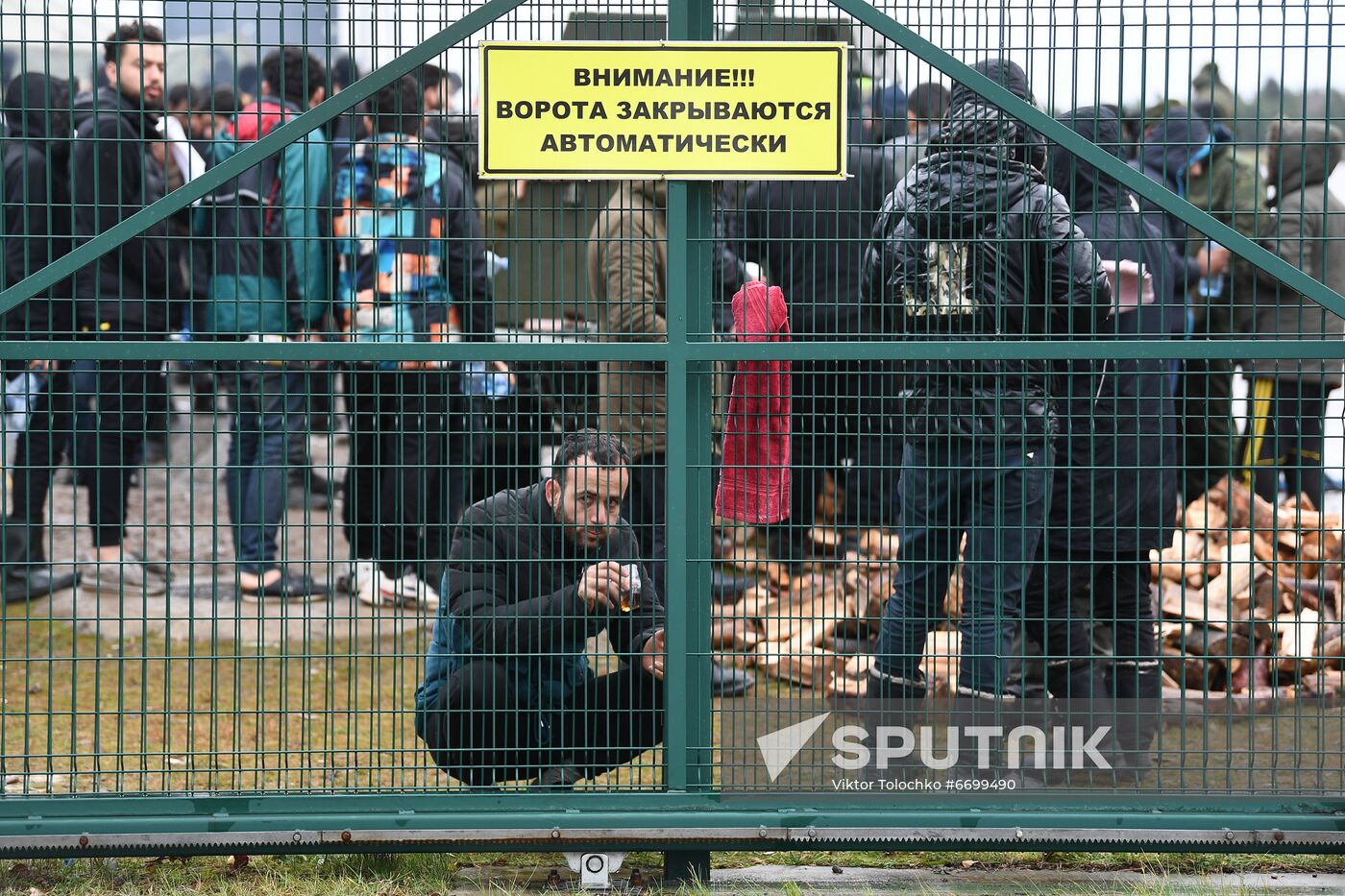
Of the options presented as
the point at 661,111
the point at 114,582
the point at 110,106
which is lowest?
the point at 114,582

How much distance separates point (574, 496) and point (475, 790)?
839 mm

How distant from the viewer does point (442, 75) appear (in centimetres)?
413

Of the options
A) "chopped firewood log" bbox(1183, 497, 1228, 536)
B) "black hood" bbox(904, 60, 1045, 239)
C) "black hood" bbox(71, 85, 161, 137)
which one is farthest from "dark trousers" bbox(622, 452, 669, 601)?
"chopped firewood log" bbox(1183, 497, 1228, 536)

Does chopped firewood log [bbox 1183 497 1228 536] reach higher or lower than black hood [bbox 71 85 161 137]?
lower

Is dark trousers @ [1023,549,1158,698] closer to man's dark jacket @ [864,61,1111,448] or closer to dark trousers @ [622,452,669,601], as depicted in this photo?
man's dark jacket @ [864,61,1111,448]

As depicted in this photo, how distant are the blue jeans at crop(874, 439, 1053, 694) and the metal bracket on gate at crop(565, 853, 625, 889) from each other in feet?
3.16

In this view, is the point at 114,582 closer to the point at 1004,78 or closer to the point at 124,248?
the point at 124,248

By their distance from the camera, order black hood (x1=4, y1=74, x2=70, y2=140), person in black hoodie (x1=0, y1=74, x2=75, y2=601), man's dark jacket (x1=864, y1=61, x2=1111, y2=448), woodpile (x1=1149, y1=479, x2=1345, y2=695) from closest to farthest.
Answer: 1. man's dark jacket (x1=864, y1=61, x2=1111, y2=448)
2. black hood (x1=4, y1=74, x2=70, y2=140)
3. person in black hoodie (x1=0, y1=74, x2=75, y2=601)
4. woodpile (x1=1149, y1=479, x2=1345, y2=695)

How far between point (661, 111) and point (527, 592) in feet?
4.45

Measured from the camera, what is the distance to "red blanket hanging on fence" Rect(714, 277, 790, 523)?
4340mm

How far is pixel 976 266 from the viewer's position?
449 cm

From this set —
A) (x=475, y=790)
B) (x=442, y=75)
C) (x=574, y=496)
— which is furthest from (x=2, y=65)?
(x=475, y=790)

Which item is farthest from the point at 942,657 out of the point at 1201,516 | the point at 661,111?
the point at 1201,516

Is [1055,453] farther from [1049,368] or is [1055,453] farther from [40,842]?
[40,842]
